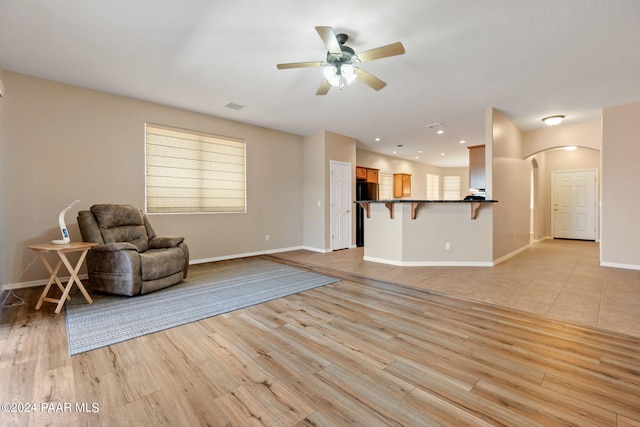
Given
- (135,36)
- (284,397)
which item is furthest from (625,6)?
(135,36)

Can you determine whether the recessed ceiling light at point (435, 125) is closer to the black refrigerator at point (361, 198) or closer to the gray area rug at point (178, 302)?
the black refrigerator at point (361, 198)

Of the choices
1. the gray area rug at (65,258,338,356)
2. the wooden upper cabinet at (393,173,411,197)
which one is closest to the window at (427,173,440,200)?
the wooden upper cabinet at (393,173,411,197)

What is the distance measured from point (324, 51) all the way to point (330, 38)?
0.72 meters

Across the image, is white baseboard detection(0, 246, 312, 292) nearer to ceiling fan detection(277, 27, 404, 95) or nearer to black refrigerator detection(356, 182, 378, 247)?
black refrigerator detection(356, 182, 378, 247)

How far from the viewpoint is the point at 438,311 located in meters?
2.77

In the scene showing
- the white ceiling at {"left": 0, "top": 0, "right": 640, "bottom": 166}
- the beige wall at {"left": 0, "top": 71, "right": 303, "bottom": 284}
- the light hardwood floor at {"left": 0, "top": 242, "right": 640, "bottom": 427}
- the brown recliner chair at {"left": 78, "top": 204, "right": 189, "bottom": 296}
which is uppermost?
the white ceiling at {"left": 0, "top": 0, "right": 640, "bottom": 166}

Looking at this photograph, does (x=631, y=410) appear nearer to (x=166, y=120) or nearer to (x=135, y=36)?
(x=135, y=36)

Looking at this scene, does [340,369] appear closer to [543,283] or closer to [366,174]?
[543,283]

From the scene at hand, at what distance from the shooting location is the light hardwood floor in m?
1.42

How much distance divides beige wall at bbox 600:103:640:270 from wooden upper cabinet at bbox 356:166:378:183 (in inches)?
188

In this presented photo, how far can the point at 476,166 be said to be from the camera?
267 inches

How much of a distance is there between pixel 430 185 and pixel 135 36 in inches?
420

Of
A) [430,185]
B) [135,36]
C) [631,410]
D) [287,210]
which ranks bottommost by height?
[631,410]

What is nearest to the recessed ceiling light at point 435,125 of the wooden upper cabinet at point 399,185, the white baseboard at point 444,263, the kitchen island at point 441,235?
the kitchen island at point 441,235
